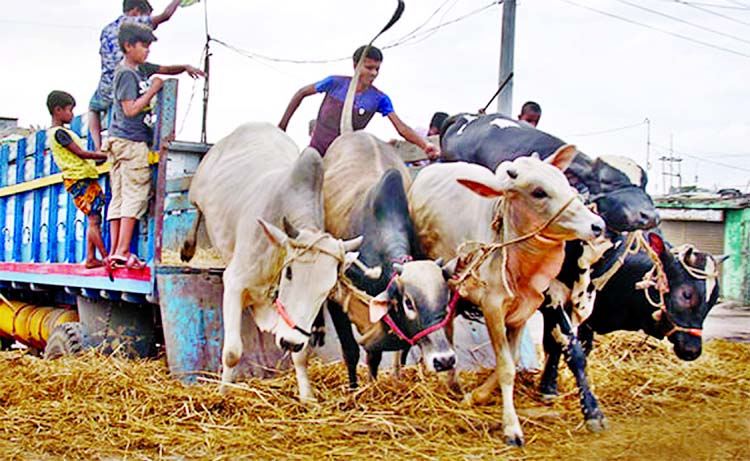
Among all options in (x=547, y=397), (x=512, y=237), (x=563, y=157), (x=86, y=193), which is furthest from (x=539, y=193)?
(x=86, y=193)

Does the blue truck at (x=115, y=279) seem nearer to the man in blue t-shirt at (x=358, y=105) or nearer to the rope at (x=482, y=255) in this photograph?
the man in blue t-shirt at (x=358, y=105)

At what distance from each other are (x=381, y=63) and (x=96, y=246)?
280 centimetres

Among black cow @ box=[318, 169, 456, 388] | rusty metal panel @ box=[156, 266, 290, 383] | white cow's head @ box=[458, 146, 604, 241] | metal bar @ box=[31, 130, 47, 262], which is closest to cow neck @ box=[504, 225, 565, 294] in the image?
white cow's head @ box=[458, 146, 604, 241]

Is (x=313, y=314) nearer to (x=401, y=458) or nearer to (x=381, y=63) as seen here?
(x=401, y=458)

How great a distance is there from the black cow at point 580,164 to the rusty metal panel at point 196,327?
210cm

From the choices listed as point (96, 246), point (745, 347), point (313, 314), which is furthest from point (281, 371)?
point (745, 347)

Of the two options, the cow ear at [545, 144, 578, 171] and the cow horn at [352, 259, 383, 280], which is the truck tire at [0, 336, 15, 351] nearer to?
the cow horn at [352, 259, 383, 280]

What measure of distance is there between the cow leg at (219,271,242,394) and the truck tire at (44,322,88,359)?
1.94 metres

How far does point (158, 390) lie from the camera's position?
17.4ft

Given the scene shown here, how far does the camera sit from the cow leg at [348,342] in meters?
5.55

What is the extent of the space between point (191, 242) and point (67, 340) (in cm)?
149

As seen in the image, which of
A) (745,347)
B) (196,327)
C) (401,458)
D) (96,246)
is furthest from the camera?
(745,347)

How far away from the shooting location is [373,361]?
17.4ft

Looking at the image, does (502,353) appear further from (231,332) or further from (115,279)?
(115,279)
